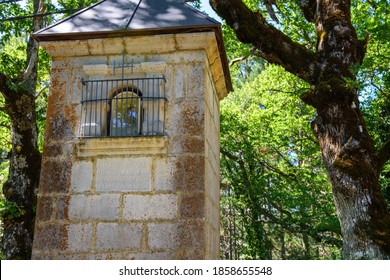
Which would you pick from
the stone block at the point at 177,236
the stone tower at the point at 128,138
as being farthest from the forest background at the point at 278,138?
the stone block at the point at 177,236

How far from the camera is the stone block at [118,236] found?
12.1ft

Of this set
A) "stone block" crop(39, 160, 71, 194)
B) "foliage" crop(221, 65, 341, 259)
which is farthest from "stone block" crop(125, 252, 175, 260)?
"foliage" crop(221, 65, 341, 259)

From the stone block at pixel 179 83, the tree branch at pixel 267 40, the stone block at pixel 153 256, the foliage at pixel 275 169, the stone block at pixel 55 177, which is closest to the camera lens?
the stone block at pixel 153 256

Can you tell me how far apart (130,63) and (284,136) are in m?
9.43

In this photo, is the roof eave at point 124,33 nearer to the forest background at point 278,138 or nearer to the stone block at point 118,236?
the stone block at point 118,236

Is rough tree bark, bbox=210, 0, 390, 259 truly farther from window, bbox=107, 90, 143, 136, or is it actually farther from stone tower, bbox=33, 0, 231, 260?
window, bbox=107, 90, 143, 136

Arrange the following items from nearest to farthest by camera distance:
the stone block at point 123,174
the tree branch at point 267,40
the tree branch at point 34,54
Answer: the stone block at point 123,174 → the tree branch at point 267,40 → the tree branch at point 34,54

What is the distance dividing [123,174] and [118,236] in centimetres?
56

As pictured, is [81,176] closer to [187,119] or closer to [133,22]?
[187,119]

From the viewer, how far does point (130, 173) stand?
386 cm

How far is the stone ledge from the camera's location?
3867mm

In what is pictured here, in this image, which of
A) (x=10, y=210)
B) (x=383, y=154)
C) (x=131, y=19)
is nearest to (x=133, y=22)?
(x=131, y=19)

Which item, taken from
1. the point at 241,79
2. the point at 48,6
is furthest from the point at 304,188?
the point at 241,79

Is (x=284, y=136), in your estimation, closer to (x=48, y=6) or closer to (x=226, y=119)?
(x=226, y=119)
